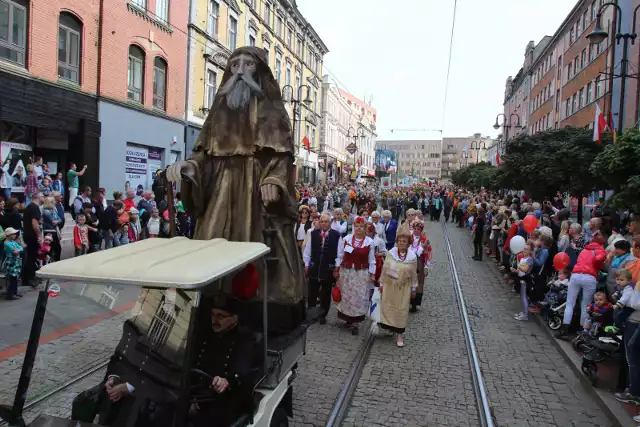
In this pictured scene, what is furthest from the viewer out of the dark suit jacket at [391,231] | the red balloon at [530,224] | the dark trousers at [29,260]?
the dark suit jacket at [391,231]

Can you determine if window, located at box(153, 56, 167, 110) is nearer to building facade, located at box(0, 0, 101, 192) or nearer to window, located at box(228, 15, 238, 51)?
building facade, located at box(0, 0, 101, 192)

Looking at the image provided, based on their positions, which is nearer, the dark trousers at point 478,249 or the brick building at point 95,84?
the brick building at point 95,84

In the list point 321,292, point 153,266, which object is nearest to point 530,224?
point 321,292

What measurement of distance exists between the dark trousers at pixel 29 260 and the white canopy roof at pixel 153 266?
6427mm

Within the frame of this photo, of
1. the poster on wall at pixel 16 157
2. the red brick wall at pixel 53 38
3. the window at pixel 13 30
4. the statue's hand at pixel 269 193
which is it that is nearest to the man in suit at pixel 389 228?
the statue's hand at pixel 269 193

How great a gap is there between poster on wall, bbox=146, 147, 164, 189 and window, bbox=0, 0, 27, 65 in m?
6.87

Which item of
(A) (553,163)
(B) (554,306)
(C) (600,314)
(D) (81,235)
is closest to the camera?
(C) (600,314)

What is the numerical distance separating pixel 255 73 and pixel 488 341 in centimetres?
513

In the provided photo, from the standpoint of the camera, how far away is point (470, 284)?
1196 cm

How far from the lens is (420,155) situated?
141 m

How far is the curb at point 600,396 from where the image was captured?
4924mm

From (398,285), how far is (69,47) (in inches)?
528

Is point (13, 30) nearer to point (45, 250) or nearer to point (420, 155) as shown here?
point (45, 250)

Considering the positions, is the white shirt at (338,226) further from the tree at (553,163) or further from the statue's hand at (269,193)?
the tree at (553,163)
